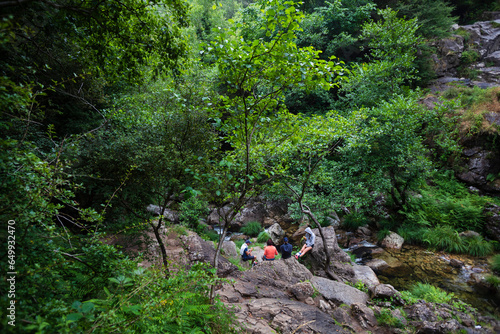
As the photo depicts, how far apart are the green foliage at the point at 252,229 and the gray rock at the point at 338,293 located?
6956mm

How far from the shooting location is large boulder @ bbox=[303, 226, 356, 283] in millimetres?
7545

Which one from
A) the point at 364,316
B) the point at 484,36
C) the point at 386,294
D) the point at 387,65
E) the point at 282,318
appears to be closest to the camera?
the point at 282,318

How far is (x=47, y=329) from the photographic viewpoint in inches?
51.3

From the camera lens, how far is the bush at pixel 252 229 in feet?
43.2

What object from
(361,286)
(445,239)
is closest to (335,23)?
(445,239)

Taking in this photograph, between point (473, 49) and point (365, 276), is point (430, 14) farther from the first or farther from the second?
Result: point (365, 276)

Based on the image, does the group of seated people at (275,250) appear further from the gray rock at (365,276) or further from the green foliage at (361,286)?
the green foliage at (361,286)

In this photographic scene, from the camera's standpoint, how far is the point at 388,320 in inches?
195

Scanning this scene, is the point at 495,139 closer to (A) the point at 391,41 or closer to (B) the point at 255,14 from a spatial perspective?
(A) the point at 391,41

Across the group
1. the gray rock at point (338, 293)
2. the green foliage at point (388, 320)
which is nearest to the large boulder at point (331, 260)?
the gray rock at point (338, 293)

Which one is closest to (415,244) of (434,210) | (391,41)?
(434,210)

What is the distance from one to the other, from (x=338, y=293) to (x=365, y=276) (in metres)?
2.62

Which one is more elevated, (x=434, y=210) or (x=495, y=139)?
(x=495, y=139)

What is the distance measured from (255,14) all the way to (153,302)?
1736cm
